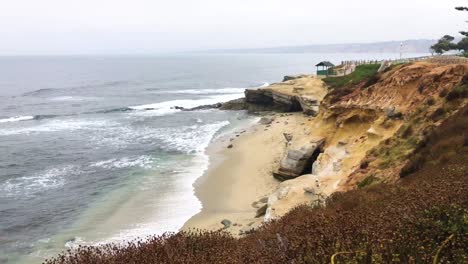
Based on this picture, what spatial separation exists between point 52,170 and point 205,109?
107 ft

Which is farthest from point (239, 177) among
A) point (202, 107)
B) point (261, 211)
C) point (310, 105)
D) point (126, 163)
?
point (202, 107)

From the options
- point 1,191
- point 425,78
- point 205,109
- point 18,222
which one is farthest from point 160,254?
point 205,109

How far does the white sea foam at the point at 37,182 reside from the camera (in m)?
26.7

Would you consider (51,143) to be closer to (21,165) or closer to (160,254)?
(21,165)

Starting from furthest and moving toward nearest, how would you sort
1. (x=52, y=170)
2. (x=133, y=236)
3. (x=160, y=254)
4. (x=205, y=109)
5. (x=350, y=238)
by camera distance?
(x=205, y=109) → (x=52, y=170) → (x=133, y=236) → (x=160, y=254) → (x=350, y=238)

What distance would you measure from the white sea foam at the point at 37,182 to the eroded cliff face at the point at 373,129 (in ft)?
48.2

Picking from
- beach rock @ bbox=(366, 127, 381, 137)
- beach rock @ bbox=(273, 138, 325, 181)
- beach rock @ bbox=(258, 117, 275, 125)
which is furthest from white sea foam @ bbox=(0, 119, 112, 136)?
beach rock @ bbox=(366, 127, 381, 137)

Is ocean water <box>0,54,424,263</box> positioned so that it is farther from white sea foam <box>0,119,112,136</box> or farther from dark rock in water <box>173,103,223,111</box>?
dark rock in water <box>173,103,223,111</box>

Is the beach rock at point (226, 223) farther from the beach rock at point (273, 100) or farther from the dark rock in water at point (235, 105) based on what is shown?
the dark rock in water at point (235, 105)

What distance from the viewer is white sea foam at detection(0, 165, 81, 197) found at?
26725 mm

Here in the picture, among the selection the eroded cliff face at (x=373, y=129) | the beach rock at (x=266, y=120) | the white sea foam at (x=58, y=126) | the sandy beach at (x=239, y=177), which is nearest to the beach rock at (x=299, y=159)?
the eroded cliff face at (x=373, y=129)

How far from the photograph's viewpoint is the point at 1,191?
26.8 meters

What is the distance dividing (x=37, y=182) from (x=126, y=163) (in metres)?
6.16

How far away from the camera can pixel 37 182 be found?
28.4 m
